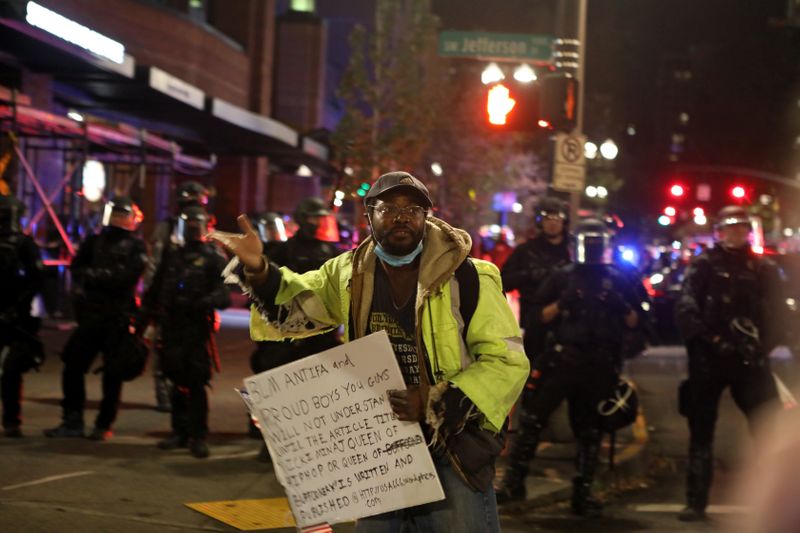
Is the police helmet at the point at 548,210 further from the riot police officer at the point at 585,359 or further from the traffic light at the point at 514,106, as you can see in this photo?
the traffic light at the point at 514,106

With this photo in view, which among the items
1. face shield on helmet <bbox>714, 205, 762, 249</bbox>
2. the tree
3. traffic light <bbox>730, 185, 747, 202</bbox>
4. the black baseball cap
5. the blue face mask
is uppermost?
the tree

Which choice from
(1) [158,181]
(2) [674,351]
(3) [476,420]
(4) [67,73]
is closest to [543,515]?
(3) [476,420]

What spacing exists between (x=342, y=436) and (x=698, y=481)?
4121 millimetres

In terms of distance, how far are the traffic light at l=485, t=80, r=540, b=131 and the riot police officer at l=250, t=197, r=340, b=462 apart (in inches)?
169

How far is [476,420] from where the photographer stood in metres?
3.85

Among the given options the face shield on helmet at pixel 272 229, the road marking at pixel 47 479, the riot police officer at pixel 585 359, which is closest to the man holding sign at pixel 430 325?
the riot police officer at pixel 585 359

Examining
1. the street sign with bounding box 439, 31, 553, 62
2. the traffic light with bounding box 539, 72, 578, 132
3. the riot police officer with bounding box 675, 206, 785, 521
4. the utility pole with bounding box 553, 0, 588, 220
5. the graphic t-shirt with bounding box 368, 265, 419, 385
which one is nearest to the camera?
the graphic t-shirt with bounding box 368, 265, 419, 385

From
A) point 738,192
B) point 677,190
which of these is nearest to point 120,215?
point 738,192

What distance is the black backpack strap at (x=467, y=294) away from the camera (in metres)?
3.92

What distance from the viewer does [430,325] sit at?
3889 millimetres

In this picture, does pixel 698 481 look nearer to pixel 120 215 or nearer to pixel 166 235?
pixel 120 215

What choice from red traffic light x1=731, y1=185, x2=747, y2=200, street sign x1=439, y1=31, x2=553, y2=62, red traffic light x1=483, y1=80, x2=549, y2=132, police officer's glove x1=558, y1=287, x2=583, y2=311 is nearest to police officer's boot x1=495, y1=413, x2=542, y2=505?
police officer's glove x1=558, y1=287, x2=583, y2=311

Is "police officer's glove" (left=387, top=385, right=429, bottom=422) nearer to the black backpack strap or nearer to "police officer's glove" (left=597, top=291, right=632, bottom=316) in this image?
the black backpack strap

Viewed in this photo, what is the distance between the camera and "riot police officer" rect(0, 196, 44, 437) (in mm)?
8570
